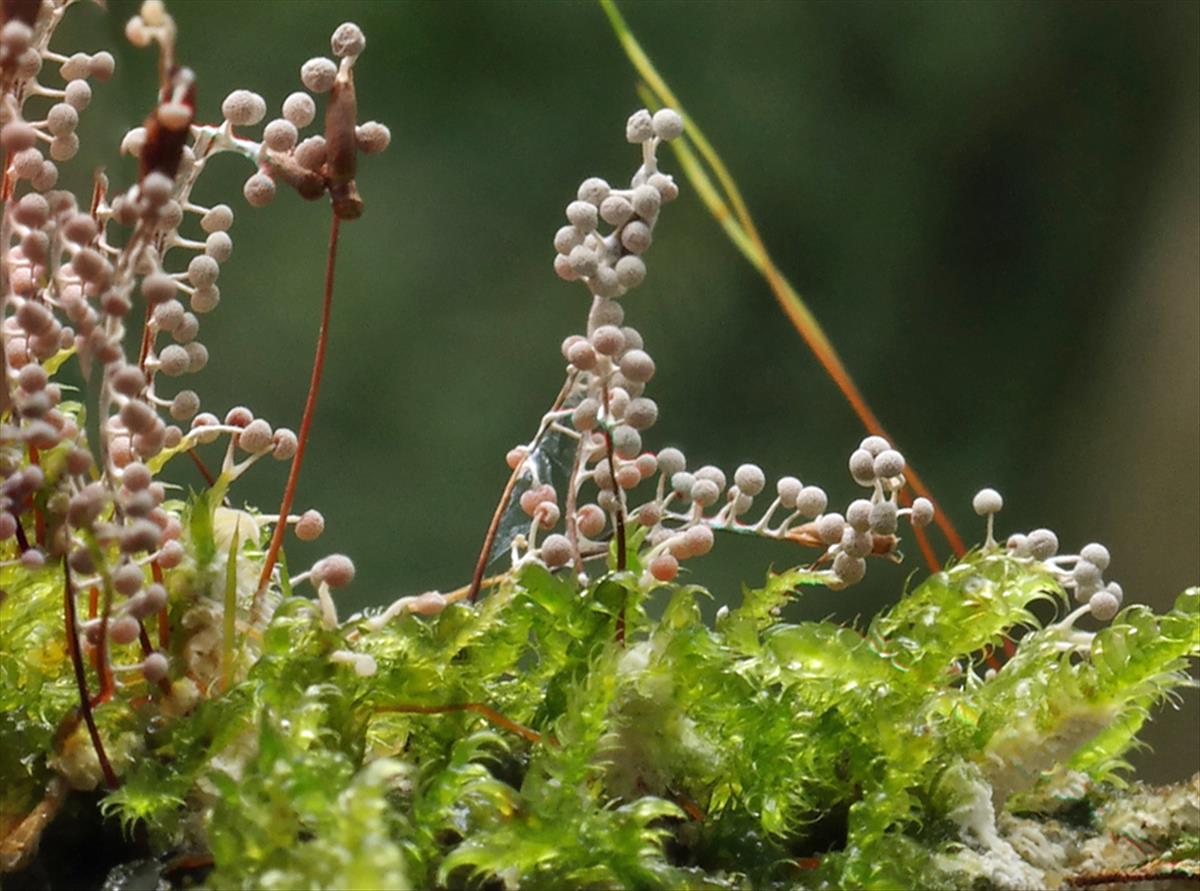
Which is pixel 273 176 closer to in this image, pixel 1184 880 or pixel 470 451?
pixel 1184 880

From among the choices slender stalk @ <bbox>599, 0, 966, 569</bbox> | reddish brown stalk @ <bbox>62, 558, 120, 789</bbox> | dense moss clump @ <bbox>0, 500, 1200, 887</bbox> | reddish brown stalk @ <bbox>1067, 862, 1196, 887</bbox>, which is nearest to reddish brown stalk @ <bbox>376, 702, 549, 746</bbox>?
dense moss clump @ <bbox>0, 500, 1200, 887</bbox>

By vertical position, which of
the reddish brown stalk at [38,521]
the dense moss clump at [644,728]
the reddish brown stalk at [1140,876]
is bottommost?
the reddish brown stalk at [1140,876]

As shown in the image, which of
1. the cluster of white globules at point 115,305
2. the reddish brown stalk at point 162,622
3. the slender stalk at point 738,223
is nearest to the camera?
the cluster of white globules at point 115,305

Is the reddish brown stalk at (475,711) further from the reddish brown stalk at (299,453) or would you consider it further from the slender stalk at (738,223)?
the slender stalk at (738,223)

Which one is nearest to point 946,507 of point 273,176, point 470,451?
point 470,451

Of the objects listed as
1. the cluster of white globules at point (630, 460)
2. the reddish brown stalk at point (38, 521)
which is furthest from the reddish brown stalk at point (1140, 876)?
the reddish brown stalk at point (38, 521)

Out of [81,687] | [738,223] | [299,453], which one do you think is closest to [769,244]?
[738,223]
